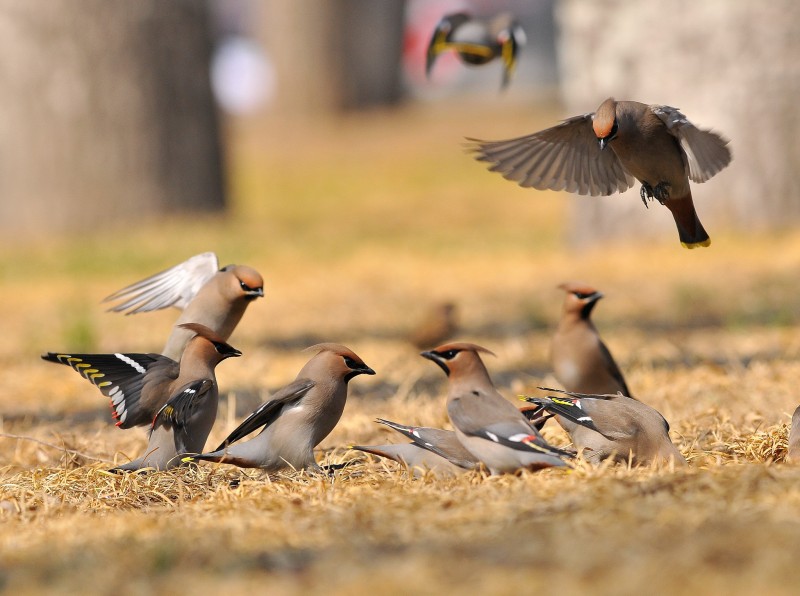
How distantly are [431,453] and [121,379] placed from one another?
3.56ft

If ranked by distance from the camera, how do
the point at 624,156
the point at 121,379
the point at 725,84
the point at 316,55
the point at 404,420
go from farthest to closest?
the point at 316,55
the point at 725,84
the point at 404,420
the point at 624,156
the point at 121,379

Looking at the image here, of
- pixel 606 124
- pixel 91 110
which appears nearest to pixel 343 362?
pixel 606 124

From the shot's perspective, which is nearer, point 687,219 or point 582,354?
point 687,219

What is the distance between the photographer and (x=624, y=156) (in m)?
4.91

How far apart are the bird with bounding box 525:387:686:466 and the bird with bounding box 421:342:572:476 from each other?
156 millimetres

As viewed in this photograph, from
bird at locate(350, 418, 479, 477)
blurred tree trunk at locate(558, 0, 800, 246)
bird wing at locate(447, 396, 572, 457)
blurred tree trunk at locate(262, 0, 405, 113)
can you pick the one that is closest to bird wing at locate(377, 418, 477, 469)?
bird at locate(350, 418, 479, 477)

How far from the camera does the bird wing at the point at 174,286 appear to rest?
5.57 m

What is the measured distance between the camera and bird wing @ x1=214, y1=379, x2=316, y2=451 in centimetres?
435

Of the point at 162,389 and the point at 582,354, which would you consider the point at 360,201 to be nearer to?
the point at 582,354

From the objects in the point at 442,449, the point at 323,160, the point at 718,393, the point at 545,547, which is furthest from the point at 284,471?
the point at 323,160

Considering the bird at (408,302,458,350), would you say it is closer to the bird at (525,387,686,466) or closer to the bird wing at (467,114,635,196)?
the bird wing at (467,114,635,196)

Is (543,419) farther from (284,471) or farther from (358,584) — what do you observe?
(358,584)

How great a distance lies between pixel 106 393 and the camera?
4.57 meters

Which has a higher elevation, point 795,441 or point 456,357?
point 456,357
